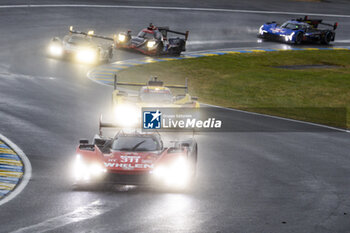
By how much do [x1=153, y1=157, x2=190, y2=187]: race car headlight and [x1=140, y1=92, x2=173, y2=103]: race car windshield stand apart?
8.88m

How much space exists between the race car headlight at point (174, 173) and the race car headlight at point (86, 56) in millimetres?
24047

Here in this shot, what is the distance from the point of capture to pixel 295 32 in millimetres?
53062

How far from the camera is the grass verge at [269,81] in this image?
111 feet

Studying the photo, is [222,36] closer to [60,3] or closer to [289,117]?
[60,3]

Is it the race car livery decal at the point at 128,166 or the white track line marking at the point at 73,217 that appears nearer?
the white track line marking at the point at 73,217

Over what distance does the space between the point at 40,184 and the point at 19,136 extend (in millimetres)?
5818

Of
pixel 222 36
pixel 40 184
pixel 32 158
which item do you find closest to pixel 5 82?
pixel 32 158

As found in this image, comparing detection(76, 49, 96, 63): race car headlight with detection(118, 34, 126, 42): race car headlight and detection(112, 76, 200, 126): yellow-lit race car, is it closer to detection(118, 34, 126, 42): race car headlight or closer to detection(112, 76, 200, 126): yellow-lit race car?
detection(118, 34, 126, 42): race car headlight

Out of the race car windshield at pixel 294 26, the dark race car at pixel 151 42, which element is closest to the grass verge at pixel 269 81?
the dark race car at pixel 151 42

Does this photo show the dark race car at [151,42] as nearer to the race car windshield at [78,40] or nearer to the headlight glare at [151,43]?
the headlight glare at [151,43]

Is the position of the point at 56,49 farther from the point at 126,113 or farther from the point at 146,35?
the point at 126,113

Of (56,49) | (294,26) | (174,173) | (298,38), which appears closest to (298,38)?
(298,38)

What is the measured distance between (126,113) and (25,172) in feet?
24.3

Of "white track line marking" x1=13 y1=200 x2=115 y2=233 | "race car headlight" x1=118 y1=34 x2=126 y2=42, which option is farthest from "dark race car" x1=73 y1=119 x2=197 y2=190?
"race car headlight" x1=118 y1=34 x2=126 y2=42
